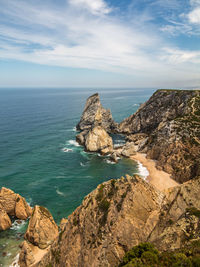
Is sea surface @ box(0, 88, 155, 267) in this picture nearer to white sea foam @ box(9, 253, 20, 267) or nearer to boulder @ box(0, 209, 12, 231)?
white sea foam @ box(9, 253, 20, 267)

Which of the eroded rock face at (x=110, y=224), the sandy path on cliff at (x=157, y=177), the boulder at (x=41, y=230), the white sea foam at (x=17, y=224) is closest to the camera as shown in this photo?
the eroded rock face at (x=110, y=224)

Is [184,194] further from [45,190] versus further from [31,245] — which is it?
[45,190]

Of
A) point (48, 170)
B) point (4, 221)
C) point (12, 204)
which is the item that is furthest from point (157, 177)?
point (4, 221)

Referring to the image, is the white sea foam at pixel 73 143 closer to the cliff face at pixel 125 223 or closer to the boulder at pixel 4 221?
the boulder at pixel 4 221

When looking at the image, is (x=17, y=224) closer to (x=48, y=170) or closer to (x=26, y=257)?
(x=26, y=257)

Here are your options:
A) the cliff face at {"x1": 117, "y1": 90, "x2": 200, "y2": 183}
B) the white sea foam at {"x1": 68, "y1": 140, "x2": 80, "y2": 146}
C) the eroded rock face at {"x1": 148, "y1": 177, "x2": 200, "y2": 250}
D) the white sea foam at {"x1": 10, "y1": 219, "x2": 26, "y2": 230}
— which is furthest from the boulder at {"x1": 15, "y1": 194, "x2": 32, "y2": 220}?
the white sea foam at {"x1": 68, "y1": 140, "x2": 80, "y2": 146}

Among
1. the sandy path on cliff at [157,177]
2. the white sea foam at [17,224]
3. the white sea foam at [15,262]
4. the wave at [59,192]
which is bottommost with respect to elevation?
the white sea foam at [15,262]

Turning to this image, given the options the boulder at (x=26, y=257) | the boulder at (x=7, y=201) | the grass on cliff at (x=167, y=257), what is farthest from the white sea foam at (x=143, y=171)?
the grass on cliff at (x=167, y=257)

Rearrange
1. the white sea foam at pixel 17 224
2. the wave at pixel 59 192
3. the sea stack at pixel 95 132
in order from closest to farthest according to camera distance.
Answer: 1. the white sea foam at pixel 17 224
2. the wave at pixel 59 192
3. the sea stack at pixel 95 132
